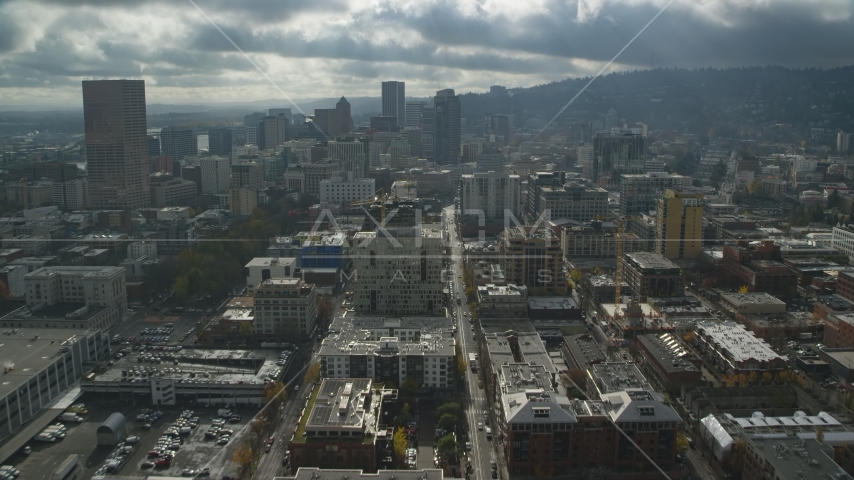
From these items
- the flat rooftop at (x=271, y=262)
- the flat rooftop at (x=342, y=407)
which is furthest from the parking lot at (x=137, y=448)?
the flat rooftop at (x=271, y=262)

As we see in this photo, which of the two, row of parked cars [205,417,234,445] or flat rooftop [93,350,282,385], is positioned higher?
flat rooftop [93,350,282,385]

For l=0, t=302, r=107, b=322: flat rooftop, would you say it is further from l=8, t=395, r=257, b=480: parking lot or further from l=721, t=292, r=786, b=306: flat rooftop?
l=721, t=292, r=786, b=306: flat rooftop

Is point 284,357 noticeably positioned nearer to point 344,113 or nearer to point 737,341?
point 737,341

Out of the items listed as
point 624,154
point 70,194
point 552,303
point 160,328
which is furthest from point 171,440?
point 624,154

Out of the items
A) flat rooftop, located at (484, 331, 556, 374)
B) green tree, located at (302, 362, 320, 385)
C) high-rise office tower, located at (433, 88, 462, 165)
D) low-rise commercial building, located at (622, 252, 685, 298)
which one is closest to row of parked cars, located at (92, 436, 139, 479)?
green tree, located at (302, 362, 320, 385)

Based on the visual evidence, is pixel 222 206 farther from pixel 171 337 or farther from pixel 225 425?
pixel 225 425

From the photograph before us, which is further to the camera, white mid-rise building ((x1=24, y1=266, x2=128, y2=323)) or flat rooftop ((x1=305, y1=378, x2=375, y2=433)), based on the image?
white mid-rise building ((x1=24, y1=266, x2=128, y2=323))
